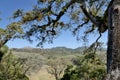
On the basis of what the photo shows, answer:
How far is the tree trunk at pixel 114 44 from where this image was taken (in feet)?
26.3

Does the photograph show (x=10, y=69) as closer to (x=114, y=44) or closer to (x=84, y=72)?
(x=84, y=72)

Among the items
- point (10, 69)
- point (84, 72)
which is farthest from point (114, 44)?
point (84, 72)

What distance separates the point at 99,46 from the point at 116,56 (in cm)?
822

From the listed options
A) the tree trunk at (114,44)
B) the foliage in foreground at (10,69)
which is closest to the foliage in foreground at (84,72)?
the foliage in foreground at (10,69)

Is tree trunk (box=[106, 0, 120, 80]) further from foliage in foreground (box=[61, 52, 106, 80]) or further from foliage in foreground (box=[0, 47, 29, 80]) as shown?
foliage in foreground (box=[0, 47, 29, 80])

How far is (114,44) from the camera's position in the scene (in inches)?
326

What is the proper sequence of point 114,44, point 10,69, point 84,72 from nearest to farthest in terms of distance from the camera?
point 114,44, point 10,69, point 84,72

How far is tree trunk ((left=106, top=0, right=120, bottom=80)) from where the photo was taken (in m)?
8.02

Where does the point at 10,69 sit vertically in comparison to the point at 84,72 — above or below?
above

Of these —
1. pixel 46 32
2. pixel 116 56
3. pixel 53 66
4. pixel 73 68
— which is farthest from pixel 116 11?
pixel 53 66

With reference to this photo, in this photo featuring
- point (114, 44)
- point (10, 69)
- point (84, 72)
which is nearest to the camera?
point (114, 44)

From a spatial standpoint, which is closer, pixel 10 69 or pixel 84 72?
pixel 10 69

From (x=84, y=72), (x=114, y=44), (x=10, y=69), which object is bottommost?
(x=84, y=72)

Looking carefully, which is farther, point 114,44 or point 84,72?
point 84,72
